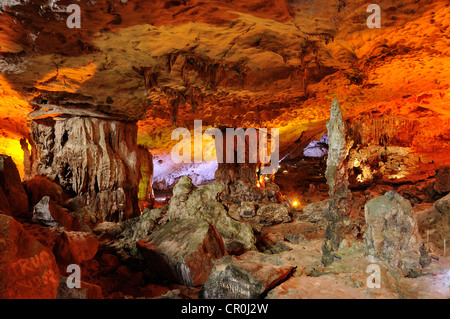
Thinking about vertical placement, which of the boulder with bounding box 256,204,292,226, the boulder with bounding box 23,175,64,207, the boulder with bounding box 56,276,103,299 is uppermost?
the boulder with bounding box 23,175,64,207

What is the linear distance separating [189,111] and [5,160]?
6120 millimetres

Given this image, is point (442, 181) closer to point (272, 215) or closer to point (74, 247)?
point (272, 215)

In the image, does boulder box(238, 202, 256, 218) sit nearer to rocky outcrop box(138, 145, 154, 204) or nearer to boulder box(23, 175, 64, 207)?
rocky outcrop box(138, 145, 154, 204)

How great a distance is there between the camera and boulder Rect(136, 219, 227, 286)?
17.1 ft

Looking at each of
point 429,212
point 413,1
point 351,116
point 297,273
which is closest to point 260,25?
point 413,1

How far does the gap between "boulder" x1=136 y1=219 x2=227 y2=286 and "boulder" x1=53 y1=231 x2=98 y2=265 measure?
1.08 m

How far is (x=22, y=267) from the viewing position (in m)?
2.64

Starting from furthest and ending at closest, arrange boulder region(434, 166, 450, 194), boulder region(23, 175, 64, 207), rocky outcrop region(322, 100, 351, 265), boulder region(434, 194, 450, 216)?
1. boulder region(434, 166, 450, 194)
2. boulder region(23, 175, 64, 207)
3. boulder region(434, 194, 450, 216)
4. rocky outcrop region(322, 100, 351, 265)

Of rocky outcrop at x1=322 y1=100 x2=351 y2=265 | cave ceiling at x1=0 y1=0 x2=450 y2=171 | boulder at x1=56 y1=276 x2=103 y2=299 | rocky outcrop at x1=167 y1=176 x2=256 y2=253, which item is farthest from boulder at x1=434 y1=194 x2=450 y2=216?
boulder at x1=56 y1=276 x2=103 y2=299

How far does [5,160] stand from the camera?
7219 mm

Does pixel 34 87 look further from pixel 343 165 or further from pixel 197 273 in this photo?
pixel 343 165

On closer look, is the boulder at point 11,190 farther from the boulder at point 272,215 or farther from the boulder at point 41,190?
the boulder at point 272,215

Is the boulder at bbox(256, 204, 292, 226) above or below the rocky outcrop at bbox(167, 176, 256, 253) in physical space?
below

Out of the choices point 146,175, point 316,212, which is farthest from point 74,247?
point 146,175
